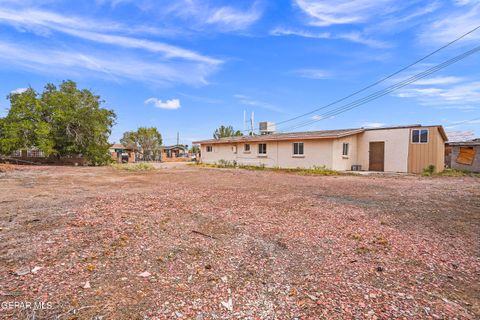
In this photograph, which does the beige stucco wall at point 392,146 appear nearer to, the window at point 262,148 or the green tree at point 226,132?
the window at point 262,148

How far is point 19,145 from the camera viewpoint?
18891 mm

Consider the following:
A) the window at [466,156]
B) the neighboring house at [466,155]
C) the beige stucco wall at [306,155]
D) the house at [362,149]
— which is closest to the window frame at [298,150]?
the house at [362,149]

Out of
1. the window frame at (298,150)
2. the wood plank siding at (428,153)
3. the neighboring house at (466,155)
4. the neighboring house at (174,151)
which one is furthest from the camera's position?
the neighboring house at (174,151)

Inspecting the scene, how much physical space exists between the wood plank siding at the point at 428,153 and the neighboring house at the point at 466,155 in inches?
84.7

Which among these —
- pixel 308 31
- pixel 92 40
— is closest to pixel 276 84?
pixel 308 31

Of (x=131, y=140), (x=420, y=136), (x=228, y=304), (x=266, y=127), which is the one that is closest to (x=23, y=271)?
(x=228, y=304)

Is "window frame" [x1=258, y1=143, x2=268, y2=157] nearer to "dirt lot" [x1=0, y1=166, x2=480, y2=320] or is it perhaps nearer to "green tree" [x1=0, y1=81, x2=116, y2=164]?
"green tree" [x1=0, y1=81, x2=116, y2=164]

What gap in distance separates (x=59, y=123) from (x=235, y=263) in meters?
23.3

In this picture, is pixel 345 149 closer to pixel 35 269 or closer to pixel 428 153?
pixel 428 153

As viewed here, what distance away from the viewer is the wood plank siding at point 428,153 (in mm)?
14957

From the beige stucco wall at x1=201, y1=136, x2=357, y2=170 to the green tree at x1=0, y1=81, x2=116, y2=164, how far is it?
12085mm

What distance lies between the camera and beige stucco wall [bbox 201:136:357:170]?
16500 millimetres

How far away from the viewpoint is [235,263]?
114 inches

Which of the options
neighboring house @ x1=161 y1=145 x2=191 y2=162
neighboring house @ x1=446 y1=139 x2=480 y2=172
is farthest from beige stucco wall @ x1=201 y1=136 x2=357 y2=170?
neighboring house @ x1=161 y1=145 x2=191 y2=162
